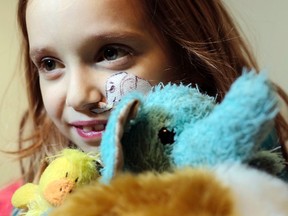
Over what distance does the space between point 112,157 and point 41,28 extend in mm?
288

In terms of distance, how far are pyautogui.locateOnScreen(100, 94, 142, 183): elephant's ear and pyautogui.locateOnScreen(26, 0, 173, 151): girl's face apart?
186 mm

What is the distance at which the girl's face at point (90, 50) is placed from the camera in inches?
21.3

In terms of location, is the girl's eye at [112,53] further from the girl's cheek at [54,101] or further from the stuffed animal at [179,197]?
the stuffed animal at [179,197]

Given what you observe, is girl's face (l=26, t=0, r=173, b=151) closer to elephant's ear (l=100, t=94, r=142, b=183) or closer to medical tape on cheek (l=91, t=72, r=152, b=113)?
medical tape on cheek (l=91, t=72, r=152, b=113)

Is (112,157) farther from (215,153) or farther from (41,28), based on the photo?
(41,28)

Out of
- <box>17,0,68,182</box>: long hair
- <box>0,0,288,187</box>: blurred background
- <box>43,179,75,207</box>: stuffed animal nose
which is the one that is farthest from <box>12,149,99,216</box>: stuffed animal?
<box>0,0,288,187</box>: blurred background

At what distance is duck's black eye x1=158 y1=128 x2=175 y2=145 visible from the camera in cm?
38

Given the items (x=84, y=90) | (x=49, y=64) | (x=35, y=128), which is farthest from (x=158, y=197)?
(x=35, y=128)

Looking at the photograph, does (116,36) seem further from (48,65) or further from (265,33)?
(265,33)

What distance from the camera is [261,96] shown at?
32 cm

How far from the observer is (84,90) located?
21.0 inches

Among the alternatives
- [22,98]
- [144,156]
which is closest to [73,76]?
[144,156]

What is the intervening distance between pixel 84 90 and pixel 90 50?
5 centimetres

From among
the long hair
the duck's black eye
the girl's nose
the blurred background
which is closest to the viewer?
the duck's black eye
